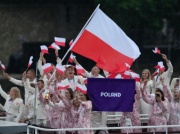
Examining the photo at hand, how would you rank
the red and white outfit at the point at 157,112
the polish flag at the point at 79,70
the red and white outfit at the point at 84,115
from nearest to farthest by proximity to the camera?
the red and white outfit at the point at 84,115 → the red and white outfit at the point at 157,112 → the polish flag at the point at 79,70

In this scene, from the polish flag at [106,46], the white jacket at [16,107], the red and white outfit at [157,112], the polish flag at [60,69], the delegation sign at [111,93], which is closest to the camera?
the delegation sign at [111,93]

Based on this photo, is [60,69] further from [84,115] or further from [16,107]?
[16,107]

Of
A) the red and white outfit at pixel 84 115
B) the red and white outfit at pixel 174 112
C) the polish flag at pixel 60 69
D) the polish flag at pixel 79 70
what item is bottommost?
the red and white outfit at pixel 84 115

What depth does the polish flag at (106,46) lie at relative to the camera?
2256cm

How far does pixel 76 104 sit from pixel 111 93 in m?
0.77

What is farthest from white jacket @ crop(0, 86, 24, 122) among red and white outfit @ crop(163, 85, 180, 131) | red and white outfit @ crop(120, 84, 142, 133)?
red and white outfit @ crop(163, 85, 180, 131)

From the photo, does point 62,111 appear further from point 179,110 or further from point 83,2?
point 83,2

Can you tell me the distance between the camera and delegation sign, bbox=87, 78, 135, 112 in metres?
21.8

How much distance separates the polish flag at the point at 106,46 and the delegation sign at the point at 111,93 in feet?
2.09

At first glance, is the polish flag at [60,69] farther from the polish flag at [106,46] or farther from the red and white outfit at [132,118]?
the red and white outfit at [132,118]

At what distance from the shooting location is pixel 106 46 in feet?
74.7

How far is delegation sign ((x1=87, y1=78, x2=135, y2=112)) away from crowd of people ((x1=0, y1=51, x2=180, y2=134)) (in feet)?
0.63

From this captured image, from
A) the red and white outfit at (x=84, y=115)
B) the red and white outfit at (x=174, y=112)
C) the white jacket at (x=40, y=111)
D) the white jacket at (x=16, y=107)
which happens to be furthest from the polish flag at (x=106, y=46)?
the white jacket at (x=16, y=107)

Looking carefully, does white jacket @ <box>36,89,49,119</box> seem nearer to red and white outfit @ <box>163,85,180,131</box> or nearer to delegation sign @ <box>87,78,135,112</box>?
delegation sign @ <box>87,78,135,112</box>
